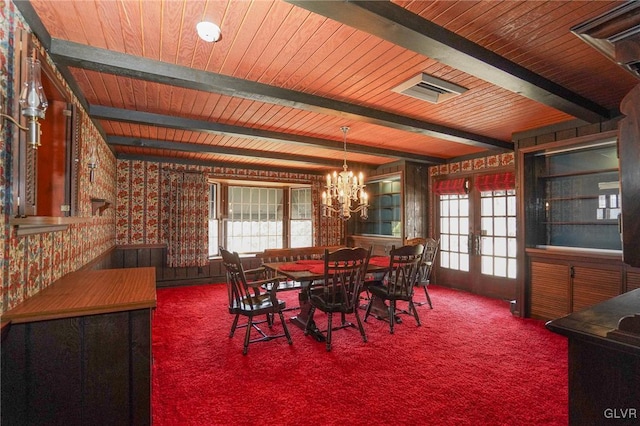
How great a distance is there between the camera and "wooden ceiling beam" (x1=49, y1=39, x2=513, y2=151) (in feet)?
6.72

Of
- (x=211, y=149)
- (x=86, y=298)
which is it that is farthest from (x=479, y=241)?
(x=86, y=298)

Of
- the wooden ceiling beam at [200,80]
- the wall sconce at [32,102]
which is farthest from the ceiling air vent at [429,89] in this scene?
the wall sconce at [32,102]

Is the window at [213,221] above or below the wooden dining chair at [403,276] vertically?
above

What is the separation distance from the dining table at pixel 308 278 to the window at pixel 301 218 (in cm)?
288

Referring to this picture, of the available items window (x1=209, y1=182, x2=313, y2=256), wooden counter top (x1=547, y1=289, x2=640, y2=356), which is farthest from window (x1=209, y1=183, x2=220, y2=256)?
wooden counter top (x1=547, y1=289, x2=640, y2=356)

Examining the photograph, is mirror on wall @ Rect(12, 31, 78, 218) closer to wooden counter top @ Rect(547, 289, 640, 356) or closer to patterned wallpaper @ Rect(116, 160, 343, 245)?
wooden counter top @ Rect(547, 289, 640, 356)

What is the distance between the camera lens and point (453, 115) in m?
3.51

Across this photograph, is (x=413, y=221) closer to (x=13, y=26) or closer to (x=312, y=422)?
(x=312, y=422)

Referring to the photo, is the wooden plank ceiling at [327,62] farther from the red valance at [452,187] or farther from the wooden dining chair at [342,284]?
the red valance at [452,187]

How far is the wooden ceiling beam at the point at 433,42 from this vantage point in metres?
1.56

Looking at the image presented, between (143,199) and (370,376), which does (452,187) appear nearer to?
(370,376)

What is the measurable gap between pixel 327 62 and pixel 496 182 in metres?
3.74

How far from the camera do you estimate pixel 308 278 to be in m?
3.21

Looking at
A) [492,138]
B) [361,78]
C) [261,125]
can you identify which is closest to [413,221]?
[492,138]
